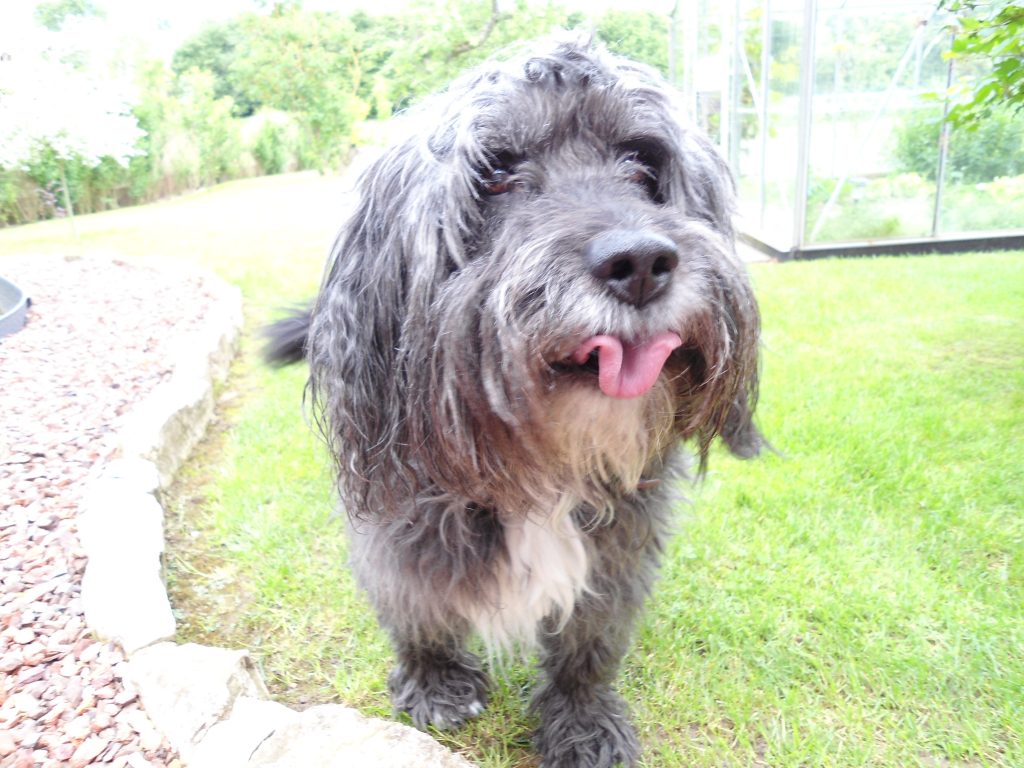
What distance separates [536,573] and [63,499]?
206cm

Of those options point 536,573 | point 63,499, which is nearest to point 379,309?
point 536,573

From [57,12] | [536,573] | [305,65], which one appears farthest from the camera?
[305,65]

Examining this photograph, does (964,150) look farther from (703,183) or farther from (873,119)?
(703,183)

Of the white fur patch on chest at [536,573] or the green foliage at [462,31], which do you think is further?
the green foliage at [462,31]

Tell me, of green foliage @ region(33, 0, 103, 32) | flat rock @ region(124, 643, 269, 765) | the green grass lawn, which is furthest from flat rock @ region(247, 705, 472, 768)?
green foliage @ region(33, 0, 103, 32)

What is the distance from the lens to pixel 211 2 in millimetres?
35938

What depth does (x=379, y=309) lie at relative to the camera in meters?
1.73

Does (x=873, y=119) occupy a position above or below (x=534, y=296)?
below

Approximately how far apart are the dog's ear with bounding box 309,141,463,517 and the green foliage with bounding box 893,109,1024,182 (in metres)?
7.79

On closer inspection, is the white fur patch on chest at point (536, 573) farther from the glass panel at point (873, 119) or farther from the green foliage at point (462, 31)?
the glass panel at point (873, 119)

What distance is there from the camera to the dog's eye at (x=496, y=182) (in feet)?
5.44

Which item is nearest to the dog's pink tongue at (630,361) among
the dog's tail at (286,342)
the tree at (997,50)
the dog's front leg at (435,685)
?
the dog's front leg at (435,685)

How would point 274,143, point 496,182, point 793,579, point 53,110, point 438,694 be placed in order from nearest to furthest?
point 496,182 → point 438,694 → point 793,579 → point 53,110 → point 274,143

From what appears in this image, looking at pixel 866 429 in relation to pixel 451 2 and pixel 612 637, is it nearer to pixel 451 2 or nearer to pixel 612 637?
pixel 612 637
